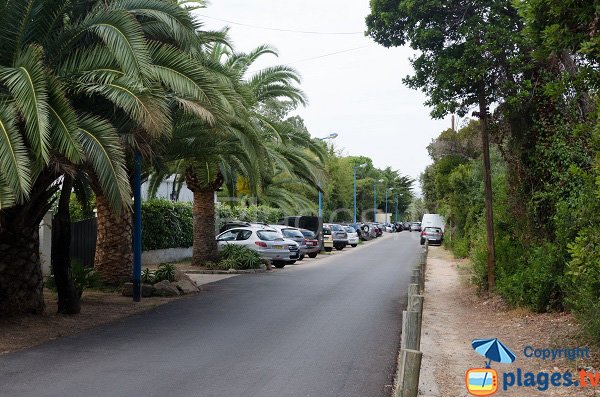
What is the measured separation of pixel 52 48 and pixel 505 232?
34.1ft

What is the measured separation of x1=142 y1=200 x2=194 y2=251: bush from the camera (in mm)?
25125

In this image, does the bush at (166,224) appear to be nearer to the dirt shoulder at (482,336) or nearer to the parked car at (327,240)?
the dirt shoulder at (482,336)

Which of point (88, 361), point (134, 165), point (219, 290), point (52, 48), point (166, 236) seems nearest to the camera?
point (88, 361)

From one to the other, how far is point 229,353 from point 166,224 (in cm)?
1786

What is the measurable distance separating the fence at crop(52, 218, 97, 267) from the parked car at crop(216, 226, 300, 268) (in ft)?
20.0

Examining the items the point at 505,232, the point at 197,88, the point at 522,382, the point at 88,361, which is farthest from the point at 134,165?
the point at 522,382

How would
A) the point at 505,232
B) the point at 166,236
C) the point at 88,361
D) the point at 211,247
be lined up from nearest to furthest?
the point at 88,361 → the point at 505,232 → the point at 211,247 → the point at 166,236

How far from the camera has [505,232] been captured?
1551cm

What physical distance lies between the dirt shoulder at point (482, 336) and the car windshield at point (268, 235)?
10.7 m

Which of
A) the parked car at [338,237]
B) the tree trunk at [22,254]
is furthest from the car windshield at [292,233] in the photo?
the tree trunk at [22,254]

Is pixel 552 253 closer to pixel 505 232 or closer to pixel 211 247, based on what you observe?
pixel 505 232

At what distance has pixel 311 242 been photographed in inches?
1300
